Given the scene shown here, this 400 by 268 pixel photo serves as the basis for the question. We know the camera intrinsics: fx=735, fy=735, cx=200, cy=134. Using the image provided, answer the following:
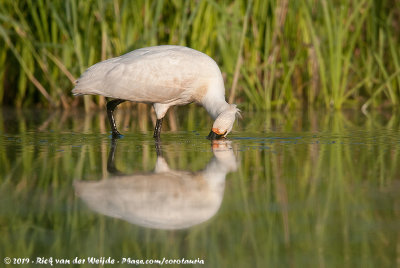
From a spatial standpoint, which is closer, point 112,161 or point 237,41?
point 112,161

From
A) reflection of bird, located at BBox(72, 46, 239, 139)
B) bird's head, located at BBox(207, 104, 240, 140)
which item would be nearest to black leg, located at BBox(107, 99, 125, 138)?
reflection of bird, located at BBox(72, 46, 239, 139)

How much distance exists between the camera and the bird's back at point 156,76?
638 centimetres

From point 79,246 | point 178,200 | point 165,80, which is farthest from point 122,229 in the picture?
point 165,80

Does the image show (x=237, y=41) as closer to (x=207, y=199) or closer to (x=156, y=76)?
(x=156, y=76)

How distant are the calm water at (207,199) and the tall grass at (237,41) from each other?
2661 millimetres

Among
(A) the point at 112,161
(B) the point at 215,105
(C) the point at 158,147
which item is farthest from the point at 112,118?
(A) the point at 112,161

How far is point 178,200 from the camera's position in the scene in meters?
3.53

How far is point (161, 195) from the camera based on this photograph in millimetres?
3629

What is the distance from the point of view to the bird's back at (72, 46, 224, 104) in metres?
6.38

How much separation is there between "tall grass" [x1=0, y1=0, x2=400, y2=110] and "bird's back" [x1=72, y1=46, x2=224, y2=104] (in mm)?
2026

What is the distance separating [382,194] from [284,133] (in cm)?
294

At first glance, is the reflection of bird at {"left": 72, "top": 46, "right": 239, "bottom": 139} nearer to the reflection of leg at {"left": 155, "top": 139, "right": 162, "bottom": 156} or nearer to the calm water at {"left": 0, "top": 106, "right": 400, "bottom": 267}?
the reflection of leg at {"left": 155, "top": 139, "right": 162, "bottom": 156}

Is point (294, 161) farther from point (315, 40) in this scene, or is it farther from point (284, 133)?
point (315, 40)

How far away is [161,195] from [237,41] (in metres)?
5.72
